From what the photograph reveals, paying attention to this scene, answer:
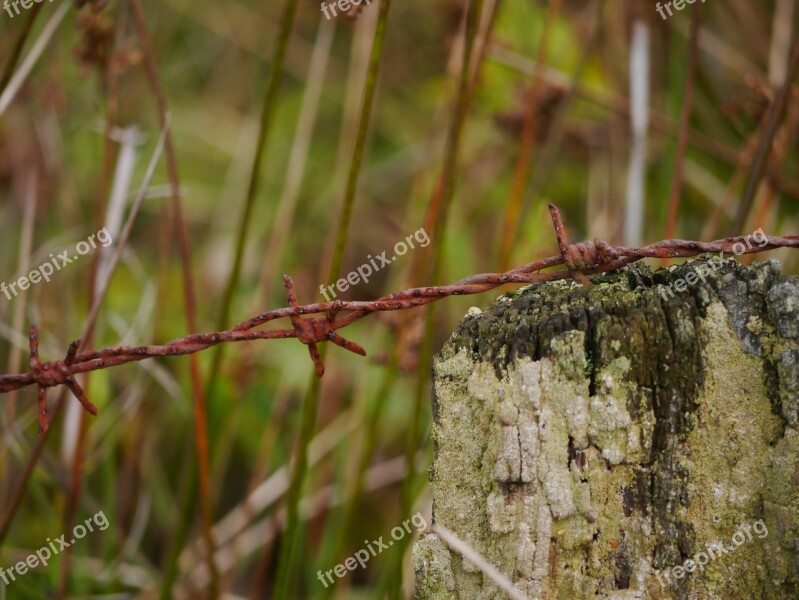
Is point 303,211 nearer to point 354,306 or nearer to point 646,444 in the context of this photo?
point 354,306

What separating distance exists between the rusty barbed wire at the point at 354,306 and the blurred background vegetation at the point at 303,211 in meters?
0.32

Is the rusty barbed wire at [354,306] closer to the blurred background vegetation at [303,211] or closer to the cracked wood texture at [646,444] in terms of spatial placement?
the cracked wood texture at [646,444]

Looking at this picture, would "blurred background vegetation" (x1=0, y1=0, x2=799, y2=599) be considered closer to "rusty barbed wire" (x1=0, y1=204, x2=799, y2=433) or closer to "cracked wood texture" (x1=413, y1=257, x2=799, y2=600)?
"rusty barbed wire" (x1=0, y1=204, x2=799, y2=433)

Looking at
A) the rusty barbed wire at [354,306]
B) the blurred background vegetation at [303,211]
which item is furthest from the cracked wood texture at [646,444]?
the blurred background vegetation at [303,211]

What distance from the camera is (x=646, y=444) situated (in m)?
1.10

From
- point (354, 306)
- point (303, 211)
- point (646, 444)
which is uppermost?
point (303, 211)

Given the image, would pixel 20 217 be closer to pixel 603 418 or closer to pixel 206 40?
pixel 206 40

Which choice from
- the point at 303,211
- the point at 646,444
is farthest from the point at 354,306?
the point at 303,211

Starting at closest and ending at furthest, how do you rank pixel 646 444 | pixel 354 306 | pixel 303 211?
pixel 646 444
pixel 354 306
pixel 303 211

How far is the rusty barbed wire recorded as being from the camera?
124 centimetres

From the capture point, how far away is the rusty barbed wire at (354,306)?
4.06 ft

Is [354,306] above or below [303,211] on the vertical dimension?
below

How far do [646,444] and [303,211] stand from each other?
11.8 ft

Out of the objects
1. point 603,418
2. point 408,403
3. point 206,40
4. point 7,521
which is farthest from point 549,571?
point 206,40
